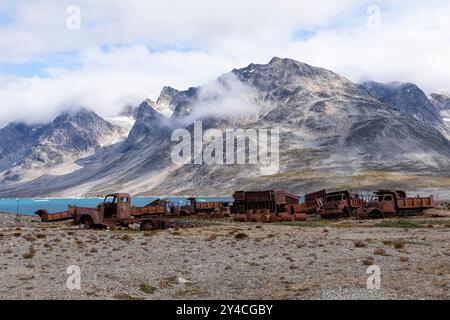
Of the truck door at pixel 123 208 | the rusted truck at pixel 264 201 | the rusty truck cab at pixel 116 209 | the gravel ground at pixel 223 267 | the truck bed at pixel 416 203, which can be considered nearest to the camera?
the gravel ground at pixel 223 267

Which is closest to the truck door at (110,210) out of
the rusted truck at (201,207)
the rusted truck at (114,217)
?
the rusted truck at (114,217)

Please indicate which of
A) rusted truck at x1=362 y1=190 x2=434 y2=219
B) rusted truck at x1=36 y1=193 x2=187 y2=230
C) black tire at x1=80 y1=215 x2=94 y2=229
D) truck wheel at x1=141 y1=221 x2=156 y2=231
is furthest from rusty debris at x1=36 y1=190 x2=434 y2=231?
truck wheel at x1=141 y1=221 x2=156 y2=231

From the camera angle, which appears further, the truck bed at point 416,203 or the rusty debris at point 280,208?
the truck bed at point 416,203

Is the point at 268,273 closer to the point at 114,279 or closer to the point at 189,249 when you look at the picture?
the point at 114,279

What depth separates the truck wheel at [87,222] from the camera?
46.6 m

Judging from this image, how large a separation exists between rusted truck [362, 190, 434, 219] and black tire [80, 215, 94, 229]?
31.1 metres

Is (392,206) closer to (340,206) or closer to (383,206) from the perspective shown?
(383,206)

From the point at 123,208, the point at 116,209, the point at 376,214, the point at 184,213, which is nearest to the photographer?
the point at 116,209

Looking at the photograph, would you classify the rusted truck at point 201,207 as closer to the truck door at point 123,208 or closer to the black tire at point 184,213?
the black tire at point 184,213

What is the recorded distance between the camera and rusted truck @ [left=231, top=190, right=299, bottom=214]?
6506 centimetres

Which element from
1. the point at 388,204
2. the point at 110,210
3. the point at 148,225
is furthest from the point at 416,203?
the point at 110,210

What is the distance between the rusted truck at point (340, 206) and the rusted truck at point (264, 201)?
5.09 meters

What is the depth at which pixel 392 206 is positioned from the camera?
6031cm

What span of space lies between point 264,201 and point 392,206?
1577cm
